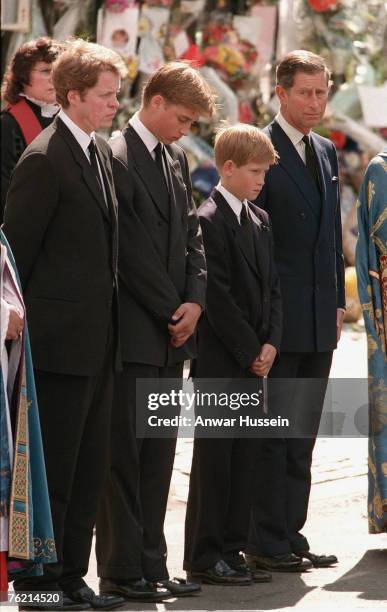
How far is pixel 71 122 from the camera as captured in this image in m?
4.86

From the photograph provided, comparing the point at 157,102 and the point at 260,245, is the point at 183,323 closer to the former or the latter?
the point at 260,245

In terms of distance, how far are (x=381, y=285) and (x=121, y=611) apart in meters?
1.87

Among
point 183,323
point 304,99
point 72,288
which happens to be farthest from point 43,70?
point 72,288

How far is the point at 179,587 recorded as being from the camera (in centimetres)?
509

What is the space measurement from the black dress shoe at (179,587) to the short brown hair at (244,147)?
158cm

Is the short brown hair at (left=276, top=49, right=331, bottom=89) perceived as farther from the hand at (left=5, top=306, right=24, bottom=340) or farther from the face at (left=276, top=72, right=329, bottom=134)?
the hand at (left=5, top=306, right=24, bottom=340)

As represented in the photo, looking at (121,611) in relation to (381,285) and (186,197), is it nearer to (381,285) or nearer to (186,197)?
(186,197)

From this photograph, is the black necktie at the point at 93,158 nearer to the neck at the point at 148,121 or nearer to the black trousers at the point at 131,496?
the neck at the point at 148,121

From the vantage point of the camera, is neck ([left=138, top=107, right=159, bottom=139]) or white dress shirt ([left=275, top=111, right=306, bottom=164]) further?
white dress shirt ([left=275, top=111, right=306, bottom=164])

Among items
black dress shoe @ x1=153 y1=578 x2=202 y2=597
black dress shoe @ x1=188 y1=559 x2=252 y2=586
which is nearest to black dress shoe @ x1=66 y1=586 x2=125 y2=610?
black dress shoe @ x1=153 y1=578 x2=202 y2=597

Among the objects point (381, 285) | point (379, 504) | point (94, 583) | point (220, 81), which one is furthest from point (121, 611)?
point (220, 81)

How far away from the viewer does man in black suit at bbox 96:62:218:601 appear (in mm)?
5020

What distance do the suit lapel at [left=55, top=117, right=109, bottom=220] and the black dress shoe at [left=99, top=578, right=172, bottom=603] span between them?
128cm

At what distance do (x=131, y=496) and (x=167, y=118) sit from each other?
4.42ft
